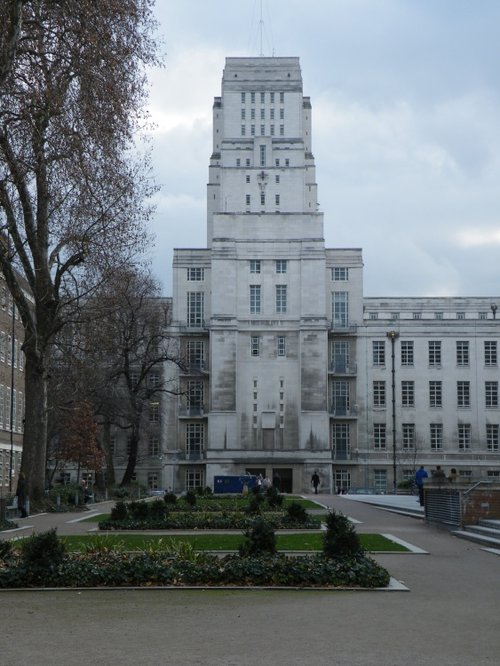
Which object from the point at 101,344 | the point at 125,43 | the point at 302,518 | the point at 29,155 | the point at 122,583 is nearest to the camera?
the point at 122,583

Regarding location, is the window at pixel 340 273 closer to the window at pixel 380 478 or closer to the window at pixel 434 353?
the window at pixel 434 353

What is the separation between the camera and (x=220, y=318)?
302ft

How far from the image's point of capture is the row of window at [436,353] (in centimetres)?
9381

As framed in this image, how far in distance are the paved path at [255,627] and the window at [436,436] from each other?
79.1 m

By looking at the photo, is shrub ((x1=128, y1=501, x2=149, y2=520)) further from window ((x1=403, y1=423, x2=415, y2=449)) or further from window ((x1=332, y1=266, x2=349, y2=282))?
window ((x1=332, y1=266, x2=349, y2=282))

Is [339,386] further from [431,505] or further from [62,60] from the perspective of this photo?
[62,60]

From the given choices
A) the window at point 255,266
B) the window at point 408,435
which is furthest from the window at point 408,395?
the window at point 255,266

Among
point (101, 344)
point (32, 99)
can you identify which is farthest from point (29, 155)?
point (101, 344)

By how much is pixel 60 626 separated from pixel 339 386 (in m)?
84.2

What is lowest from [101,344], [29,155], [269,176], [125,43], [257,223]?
[101,344]

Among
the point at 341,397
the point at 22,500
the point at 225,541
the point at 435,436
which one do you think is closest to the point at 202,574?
the point at 225,541

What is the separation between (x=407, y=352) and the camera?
9400cm

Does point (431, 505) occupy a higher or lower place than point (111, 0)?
lower

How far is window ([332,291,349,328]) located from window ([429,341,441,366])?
27.2ft
